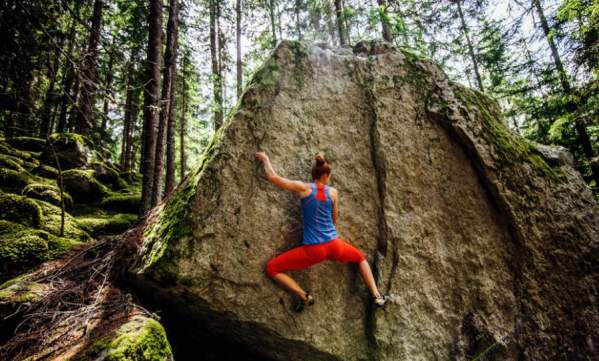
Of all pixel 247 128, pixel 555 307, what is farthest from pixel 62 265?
pixel 555 307

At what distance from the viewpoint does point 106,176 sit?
11570mm

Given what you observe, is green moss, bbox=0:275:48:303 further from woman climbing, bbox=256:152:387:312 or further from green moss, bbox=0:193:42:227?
woman climbing, bbox=256:152:387:312

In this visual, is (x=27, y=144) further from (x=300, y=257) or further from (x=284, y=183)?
(x=300, y=257)

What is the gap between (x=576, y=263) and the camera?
4930mm

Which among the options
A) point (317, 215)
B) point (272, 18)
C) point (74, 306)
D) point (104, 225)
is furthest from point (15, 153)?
point (272, 18)

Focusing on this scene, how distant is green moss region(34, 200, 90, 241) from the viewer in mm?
5975

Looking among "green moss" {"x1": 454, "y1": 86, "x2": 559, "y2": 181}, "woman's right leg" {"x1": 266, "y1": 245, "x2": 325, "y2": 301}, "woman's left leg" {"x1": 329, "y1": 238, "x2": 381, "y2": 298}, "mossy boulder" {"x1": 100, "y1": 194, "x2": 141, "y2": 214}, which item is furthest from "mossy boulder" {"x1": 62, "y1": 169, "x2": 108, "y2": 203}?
"green moss" {"x1": 454, "y1": 86, "x2": 559, "y2": 181}

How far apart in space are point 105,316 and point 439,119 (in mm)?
5774

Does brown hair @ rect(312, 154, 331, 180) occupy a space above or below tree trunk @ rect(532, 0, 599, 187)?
below

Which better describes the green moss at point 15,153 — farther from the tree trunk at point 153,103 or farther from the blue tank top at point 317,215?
the blue tank top at point 317,215

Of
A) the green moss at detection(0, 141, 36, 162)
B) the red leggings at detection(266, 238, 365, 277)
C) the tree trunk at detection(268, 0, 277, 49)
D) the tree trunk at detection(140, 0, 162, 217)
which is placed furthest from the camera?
the tree trunk at detection(268, 0, 277, 49)

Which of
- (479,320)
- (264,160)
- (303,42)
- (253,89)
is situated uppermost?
(303,42)

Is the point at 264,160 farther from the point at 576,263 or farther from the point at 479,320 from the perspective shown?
the point at 576,263

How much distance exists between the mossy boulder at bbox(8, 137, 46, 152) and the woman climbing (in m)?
12.0
